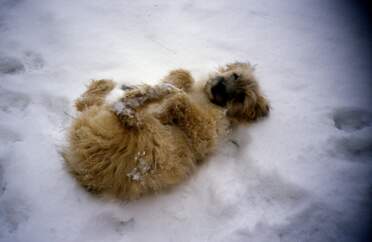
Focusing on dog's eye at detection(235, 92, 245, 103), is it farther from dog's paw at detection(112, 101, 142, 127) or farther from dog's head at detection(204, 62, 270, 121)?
dog's paw at detection(112, 101, 142, 127)

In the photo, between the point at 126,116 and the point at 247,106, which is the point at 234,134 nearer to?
the point at 247,106

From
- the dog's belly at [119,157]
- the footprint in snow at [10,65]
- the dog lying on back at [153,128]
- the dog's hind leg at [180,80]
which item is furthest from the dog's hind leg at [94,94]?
the footprint in snow at [10,65]

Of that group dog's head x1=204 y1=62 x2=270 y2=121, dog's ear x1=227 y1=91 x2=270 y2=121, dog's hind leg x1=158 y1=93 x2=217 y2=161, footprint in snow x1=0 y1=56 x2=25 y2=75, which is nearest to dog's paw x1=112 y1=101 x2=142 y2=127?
dog's hind leg x1=158 y1=93 x2=217 y2=161

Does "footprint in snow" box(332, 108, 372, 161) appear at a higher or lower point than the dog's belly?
higher

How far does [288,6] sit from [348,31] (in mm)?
818

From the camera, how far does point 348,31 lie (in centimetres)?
302

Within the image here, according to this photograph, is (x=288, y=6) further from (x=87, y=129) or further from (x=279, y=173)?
(x=87, y=129)

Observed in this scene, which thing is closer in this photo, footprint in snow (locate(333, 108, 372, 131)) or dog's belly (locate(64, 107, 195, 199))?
dog's belly (locate(64, 107, 195, 199))

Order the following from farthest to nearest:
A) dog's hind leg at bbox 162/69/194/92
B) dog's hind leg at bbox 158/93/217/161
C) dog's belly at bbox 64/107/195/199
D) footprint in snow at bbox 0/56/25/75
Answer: footprint in snow at bbox 0/56/25/75, dog's hind leg at bbox 162/69/194/92, dog's hind leg at bbox 158/93/217/161, dog's belly at bbox 64/107/195/199

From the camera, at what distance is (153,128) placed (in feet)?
6.54

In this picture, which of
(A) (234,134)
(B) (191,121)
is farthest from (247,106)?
(B) (191,121)

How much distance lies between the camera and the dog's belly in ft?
5.98

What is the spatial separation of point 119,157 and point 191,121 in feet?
2.23

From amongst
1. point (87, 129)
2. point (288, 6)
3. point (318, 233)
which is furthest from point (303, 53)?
point (87, 129)
